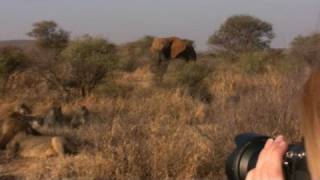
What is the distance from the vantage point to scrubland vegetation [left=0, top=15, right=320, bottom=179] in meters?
8.19

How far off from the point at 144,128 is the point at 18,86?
34.3ft

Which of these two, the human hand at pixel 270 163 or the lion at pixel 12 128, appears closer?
the human hand at pixel 270 163

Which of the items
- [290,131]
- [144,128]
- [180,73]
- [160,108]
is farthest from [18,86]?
[290,131]

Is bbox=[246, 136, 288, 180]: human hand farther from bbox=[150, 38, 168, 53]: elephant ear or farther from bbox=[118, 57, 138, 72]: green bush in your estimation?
bbox=[150, 38, 168, 53]: elephant ear

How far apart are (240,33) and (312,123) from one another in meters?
34.0

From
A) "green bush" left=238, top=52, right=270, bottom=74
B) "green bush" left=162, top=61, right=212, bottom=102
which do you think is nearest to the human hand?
"green bush" left=162, top=61, right=212, bottom=102

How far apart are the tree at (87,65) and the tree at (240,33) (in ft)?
48.5

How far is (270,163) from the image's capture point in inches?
65.9

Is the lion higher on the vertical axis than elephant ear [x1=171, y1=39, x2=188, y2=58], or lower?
higher

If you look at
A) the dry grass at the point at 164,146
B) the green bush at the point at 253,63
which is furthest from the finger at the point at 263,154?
the green bush at the point at 253,63

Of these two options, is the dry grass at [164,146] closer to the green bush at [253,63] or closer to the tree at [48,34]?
the green bush at [253,63]

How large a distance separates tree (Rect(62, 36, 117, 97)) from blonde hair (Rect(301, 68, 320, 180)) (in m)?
16.0

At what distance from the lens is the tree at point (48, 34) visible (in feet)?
116

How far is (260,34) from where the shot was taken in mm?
35438
